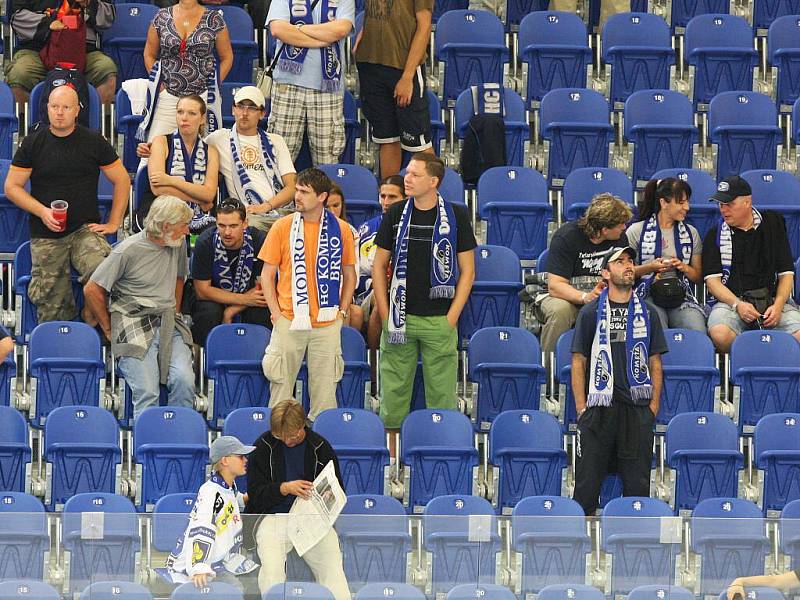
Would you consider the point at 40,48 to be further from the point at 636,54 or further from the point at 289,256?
the point at 636,54

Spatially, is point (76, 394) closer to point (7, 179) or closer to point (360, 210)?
point (7, 179)

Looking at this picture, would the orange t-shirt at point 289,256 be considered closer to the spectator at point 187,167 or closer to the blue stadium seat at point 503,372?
the spectator at point 187,167

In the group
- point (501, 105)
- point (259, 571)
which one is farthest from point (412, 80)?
point (259, 571)

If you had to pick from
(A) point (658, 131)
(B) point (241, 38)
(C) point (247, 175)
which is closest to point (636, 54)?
(A) point (658, 131)

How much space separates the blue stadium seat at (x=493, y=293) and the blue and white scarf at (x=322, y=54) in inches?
62.0

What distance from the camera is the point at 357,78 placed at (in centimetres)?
1339

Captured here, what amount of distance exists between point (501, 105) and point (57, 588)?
5.02 metres

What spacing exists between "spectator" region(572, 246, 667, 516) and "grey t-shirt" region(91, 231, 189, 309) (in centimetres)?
218

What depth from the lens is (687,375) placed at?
1091 centimetres

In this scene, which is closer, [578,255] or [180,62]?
[578,255]

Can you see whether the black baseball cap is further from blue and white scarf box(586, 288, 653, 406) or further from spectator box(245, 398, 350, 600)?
spectator box(245, 398, 350, 600)

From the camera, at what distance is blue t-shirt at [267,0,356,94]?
12188mm

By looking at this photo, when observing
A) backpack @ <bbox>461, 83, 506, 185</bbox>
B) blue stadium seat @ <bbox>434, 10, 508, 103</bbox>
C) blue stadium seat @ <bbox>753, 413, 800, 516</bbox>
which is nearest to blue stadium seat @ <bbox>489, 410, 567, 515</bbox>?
blue stadium seat @ <bbox>753, 413, 800, 516</bbox>

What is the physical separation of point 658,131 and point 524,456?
9.95 ft
